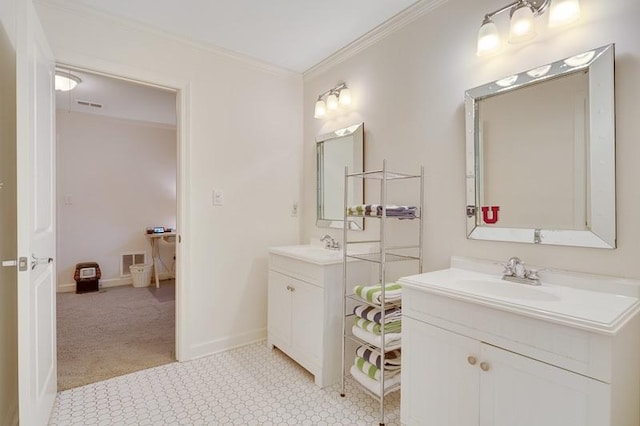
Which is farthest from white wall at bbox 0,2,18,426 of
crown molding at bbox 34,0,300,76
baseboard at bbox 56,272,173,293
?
baseboard at bbox 56,272,173,293

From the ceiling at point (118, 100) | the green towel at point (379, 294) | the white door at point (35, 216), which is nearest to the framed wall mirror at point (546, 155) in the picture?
the green towel at point (379, 294)

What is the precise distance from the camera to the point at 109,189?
183 inches

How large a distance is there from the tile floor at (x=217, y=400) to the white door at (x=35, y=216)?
0.21 meters

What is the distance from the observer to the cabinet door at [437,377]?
4.27 ft

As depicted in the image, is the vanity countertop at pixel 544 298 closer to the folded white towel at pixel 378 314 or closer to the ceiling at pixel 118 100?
the folded white towel at pixel 378 314

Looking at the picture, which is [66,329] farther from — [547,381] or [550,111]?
[550,111]

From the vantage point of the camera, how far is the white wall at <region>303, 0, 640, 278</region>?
4.24 feet

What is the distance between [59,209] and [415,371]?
4.79 meters

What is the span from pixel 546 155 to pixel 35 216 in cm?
229

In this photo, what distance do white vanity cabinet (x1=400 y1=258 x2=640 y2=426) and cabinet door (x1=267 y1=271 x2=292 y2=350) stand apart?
103 centimetres

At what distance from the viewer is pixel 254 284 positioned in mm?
2791

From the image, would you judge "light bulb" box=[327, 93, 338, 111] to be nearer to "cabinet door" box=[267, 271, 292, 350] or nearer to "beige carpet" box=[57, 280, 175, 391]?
"cabinet door" box=[267, 271, 292, 350]

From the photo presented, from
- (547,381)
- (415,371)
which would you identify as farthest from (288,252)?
(547,381)

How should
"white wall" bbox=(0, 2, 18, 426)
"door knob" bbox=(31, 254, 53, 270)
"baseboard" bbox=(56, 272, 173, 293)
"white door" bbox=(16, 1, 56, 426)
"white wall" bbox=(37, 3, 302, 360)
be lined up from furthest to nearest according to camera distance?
"baseboard" bbox=(56, 272, 173, 293) < "white wall" bbox=(37, 3, 302, 360) < "white wall" bbox=(0, 2, 18, 426) < "door knob" bbox=(31, 254, 53, 270) < "white door" bbox=(16, 1, 56, 426)
